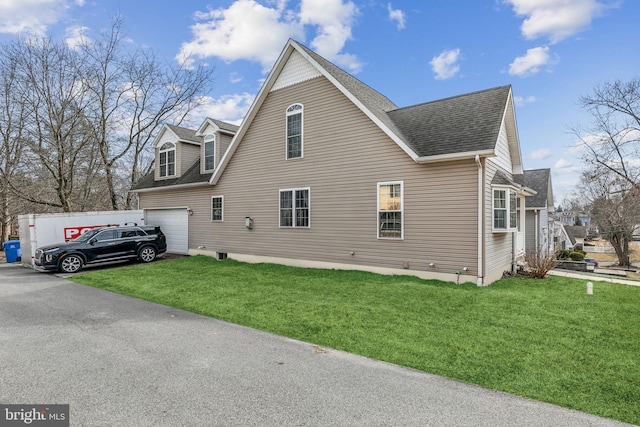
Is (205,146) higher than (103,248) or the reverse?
higher

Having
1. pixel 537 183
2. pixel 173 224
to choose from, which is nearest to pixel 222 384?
pixel 173 224

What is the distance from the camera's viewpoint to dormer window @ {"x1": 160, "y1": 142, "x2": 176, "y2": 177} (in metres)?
18.0

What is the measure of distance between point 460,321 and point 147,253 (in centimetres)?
1321

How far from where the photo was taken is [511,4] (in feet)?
38.0

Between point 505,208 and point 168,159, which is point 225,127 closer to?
point 168,159

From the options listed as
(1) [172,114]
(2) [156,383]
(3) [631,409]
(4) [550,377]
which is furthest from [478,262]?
(1) [172,114]

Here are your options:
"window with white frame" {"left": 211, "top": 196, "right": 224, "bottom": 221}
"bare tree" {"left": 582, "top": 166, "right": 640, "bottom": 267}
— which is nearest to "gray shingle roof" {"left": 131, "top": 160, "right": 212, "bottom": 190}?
"window with white frame" {"left": 211, "top": 196, "right": 224, "bottom": 221}

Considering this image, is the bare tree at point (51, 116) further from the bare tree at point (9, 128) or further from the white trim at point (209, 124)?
the white trim at point (209, 124)

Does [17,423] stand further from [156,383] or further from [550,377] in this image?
[550,377]

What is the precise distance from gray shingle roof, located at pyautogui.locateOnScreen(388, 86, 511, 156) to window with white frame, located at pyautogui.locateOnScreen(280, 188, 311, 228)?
432 centimetres

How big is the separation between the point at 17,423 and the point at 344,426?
3101 millimetres

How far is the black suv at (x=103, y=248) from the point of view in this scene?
12023mm

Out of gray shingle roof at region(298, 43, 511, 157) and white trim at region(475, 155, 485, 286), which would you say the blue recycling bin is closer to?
gray shingle roof at region(298, 43, 511, 157)

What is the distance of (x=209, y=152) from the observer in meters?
16.3
